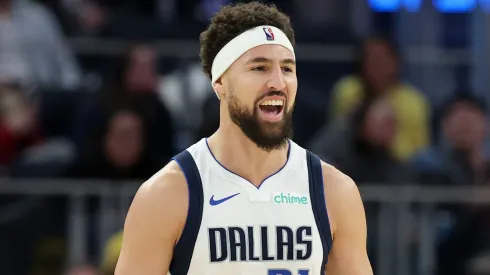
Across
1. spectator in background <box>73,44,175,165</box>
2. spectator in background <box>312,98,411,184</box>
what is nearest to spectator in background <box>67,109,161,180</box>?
spectator in background <box>73,44,175,165</box>

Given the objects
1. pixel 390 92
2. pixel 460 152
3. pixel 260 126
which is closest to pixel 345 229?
pixel 260 126

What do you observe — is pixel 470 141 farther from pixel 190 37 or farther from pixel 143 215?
pixel 143 215

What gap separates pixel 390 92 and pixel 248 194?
564cm

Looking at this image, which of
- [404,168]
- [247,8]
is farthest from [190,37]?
[247,8]

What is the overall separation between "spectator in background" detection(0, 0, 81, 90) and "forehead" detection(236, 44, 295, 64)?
6.04 metres

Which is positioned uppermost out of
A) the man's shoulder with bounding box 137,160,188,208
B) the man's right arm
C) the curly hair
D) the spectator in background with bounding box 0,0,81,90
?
the spectator in background with bounding box 0,0,81,90

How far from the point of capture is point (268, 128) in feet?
17.3

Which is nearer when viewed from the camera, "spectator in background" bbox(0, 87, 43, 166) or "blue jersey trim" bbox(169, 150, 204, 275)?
"blue jersey trim" bbox(169, 150, 204, 275)

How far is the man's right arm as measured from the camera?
17.0 feet

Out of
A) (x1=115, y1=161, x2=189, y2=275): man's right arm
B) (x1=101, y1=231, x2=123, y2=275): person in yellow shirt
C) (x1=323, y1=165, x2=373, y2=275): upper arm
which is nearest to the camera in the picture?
(x1=115, y1=161, x2=189, y2=275): man's right arm

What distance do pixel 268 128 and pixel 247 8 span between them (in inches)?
24.2

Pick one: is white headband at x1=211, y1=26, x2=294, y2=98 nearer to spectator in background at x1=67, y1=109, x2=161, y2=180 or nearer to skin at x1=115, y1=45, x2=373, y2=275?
skin at x1=115, y1=45, x2=373, y2=275

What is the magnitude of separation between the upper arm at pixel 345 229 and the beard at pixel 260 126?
0.32 meters

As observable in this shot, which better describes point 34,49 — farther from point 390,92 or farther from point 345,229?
point 345,229
